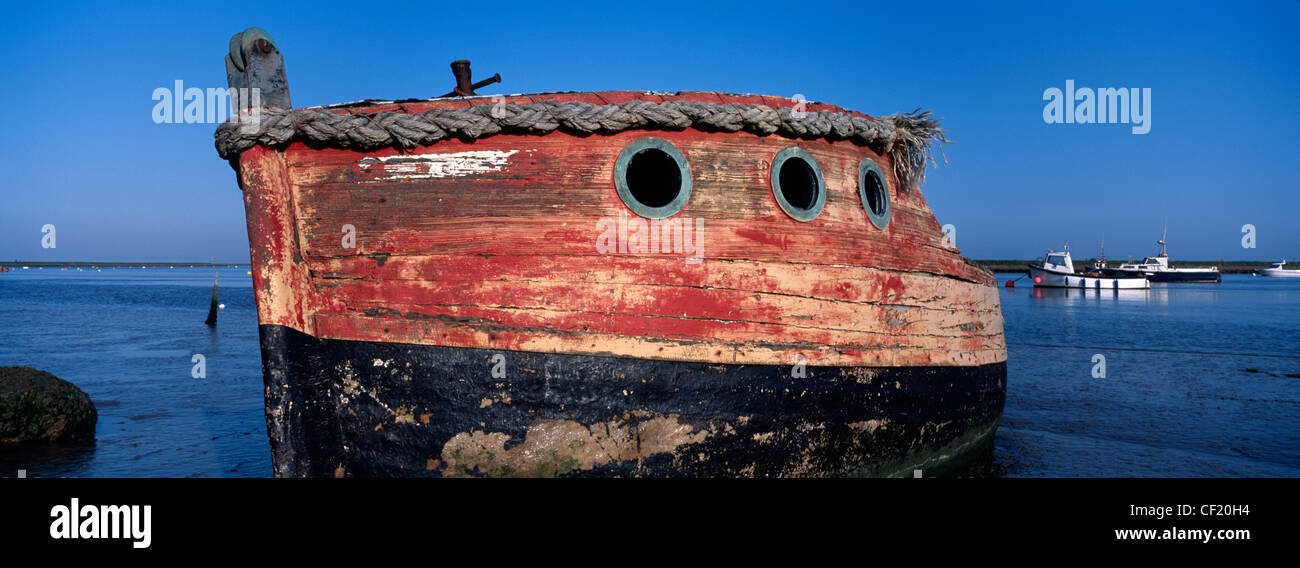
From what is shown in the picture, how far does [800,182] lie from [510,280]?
2179 mm

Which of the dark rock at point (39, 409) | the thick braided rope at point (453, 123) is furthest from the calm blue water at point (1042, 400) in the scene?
the thick braided rope at point (453, 123)

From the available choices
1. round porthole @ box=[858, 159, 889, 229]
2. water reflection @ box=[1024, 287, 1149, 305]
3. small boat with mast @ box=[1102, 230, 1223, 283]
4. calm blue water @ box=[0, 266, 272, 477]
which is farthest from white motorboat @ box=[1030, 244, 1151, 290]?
round porthole @ box=[858, 159, 889, 229]

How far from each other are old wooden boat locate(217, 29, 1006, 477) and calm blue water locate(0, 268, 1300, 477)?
349 cm

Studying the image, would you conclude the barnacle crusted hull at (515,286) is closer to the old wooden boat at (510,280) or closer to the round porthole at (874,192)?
the old wooden boat at (510,280)

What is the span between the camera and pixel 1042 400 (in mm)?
11969

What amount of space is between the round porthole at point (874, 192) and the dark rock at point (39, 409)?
8.45 meters

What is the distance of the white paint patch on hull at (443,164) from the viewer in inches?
162

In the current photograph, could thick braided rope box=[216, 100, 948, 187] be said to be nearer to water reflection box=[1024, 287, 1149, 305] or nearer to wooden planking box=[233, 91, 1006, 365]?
wooden planking box=[233, 91, 1006, 365]

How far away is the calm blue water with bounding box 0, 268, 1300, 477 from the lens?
299 inches

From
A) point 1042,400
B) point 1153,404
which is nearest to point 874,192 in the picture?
point 1042,400

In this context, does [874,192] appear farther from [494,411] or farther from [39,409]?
[39,409]

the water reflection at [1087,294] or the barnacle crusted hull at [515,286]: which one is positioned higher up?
the barnacle crusted hull at [515,286]
